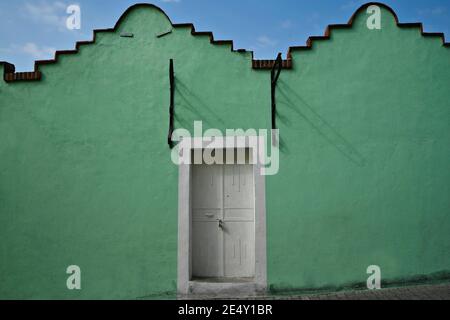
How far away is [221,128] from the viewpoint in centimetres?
608

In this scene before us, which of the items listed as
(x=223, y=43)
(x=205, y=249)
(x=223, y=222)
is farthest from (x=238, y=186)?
(x=223, y=43)

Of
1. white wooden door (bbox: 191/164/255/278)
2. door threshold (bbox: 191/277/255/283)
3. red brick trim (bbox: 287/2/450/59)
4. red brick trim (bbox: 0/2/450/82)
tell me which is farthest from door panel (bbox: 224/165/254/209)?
red brick trim (bbox: 287/2/450/59)

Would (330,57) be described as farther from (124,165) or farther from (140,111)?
(124,165)

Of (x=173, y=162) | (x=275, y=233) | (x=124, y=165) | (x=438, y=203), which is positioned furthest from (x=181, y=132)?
(x=438, y=203)

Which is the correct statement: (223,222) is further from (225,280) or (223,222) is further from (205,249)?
(225,280)

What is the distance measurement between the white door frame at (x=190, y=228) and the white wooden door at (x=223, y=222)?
22 centimetres

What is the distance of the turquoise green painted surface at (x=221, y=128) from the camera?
5.93 meters

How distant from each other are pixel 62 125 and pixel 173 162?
1.88m

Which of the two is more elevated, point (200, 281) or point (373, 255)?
point (373, 255)

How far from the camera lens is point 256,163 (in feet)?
19.7

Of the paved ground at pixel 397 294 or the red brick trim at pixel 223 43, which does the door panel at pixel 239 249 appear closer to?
the paved ground at pixel 397 294
